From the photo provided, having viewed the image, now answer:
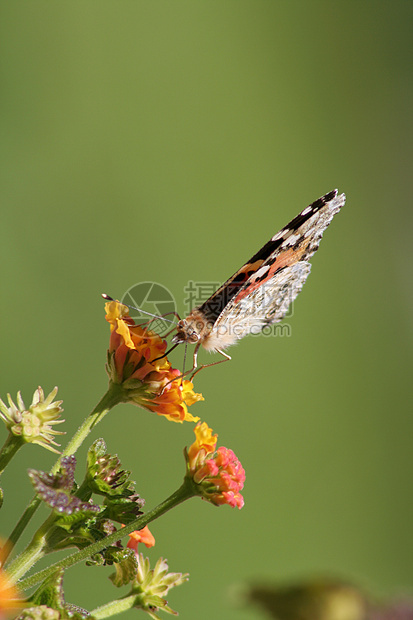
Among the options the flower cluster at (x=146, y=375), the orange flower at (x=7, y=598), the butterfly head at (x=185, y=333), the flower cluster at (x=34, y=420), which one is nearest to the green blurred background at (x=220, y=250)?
the butterfly head at (x=185, y=333)

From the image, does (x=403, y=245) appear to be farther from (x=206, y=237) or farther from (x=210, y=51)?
(x=210, y=51)

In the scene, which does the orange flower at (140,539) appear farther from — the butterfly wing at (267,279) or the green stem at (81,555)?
the butterfly wing at (267,279)

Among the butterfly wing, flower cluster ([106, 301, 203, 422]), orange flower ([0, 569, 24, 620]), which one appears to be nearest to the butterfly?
the butterfly wing

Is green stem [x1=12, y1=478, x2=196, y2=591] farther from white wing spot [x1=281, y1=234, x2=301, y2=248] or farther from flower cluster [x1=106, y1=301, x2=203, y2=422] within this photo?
white wing spot [x1=281, y1=234, x2=301, y2=248]

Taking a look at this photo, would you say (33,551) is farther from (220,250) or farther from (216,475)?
(220,250)

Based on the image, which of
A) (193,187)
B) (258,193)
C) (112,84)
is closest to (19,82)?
(112,84)
